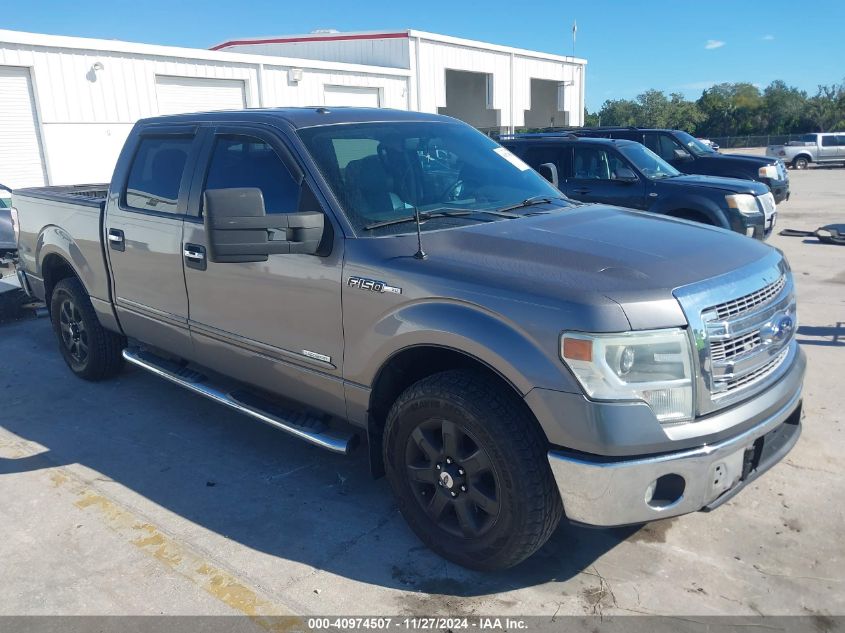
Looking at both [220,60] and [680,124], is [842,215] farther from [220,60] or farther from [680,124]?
[680,124]

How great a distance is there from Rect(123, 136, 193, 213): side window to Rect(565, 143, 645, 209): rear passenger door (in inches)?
261

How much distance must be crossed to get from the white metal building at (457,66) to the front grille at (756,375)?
23.5m

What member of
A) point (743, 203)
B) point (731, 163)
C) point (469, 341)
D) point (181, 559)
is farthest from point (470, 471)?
point (731, 163)

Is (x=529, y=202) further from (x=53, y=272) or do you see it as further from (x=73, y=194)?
(x=73, y=194)

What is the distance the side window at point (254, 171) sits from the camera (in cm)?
380

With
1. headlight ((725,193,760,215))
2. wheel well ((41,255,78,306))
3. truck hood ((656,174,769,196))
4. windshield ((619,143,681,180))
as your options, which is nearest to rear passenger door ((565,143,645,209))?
windshield ((619,143,681,180))

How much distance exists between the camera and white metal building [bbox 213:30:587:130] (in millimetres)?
26938

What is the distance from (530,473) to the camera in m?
2.83

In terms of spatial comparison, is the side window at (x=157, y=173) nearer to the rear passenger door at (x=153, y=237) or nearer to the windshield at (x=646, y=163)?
the rear passenger door at (x=153, y=237)

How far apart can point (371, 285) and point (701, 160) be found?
12015 mm

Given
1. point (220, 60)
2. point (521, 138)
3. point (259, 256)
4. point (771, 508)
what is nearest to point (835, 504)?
point (771, 508)

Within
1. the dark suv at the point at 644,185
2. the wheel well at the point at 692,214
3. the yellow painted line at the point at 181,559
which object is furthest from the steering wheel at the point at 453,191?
the wheel well at the point at 692,214

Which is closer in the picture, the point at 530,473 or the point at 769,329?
the point at 530,473

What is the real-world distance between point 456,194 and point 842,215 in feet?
48.3
